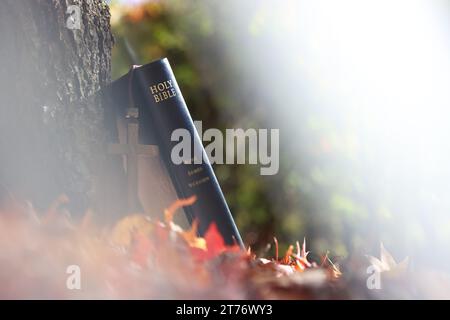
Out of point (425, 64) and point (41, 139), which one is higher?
point (425, 64)

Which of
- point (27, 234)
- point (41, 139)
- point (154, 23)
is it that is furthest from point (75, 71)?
point (154, 23)

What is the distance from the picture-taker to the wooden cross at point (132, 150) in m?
0.99

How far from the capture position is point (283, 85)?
2289mm

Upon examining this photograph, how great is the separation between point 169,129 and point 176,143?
0.02 m

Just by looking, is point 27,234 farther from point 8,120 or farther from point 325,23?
point 325,23

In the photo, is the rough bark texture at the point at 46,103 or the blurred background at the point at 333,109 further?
the blurred background at the point at 333,109

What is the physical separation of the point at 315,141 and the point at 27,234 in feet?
5.51

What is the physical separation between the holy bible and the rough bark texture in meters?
0.07
